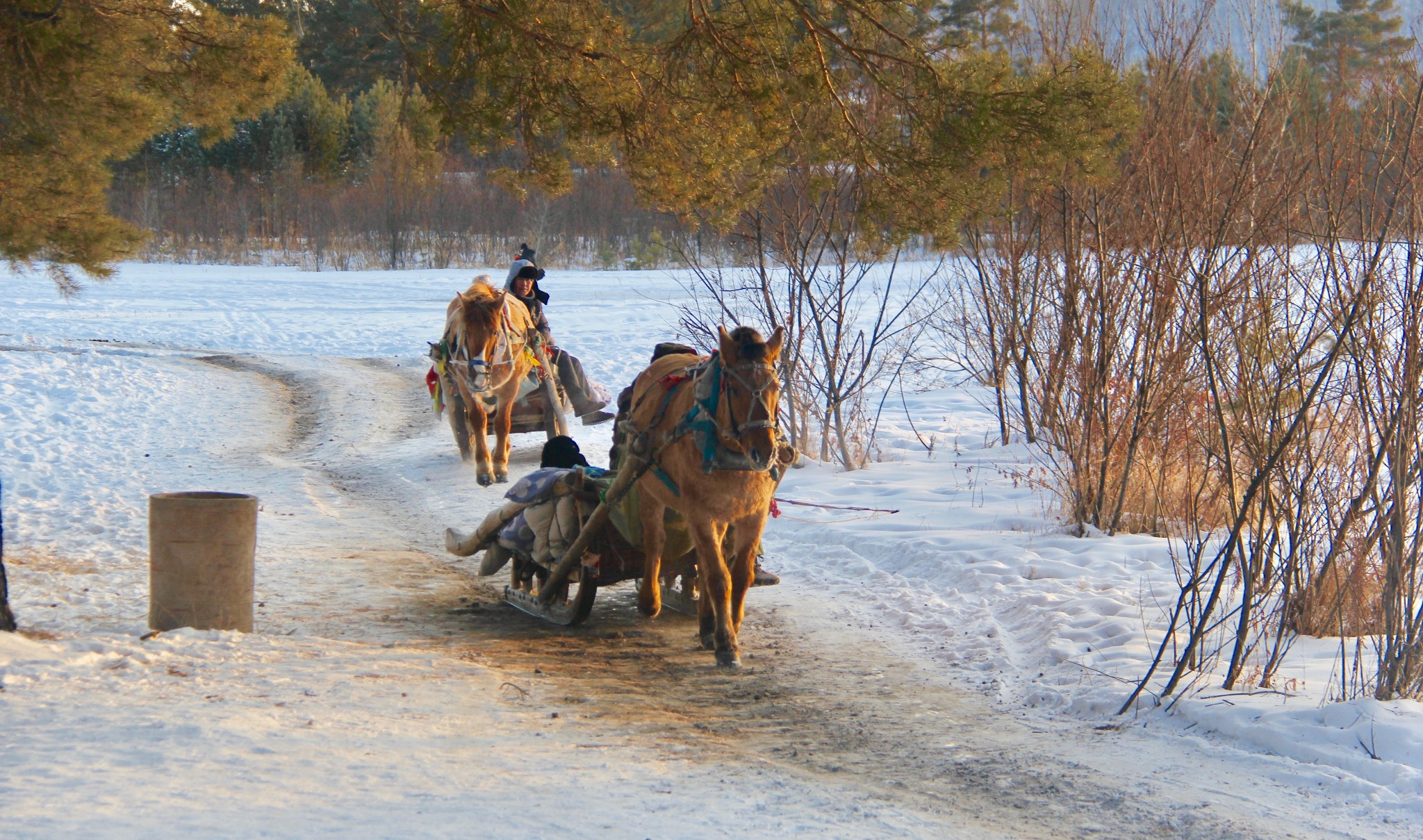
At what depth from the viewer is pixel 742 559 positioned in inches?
248

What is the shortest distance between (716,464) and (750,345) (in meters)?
0.59

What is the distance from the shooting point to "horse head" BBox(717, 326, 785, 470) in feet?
18.4

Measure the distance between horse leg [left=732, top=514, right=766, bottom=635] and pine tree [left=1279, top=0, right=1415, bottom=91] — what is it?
3554 millimetres

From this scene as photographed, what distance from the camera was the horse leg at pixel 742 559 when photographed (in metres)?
6.14

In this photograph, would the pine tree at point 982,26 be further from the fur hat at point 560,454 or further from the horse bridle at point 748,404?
the fur hat at point 560,454

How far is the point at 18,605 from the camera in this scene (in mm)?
6703

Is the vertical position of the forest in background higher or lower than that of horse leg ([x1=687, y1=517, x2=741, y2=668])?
higher

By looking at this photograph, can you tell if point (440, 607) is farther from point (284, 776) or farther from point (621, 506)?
point (284, 776)

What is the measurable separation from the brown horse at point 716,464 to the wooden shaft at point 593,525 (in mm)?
91

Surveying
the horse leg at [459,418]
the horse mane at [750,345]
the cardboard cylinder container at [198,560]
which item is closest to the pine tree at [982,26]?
the horse mane at [750,345]

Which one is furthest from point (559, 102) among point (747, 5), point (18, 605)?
point (18, 605)

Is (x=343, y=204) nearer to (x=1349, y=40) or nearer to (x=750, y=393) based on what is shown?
(x=1349, y=40)

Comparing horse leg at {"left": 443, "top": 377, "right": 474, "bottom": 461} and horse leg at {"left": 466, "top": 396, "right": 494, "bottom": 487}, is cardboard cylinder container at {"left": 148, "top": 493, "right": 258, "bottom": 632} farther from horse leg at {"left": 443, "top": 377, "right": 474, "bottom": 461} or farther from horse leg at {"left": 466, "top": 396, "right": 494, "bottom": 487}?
horse leg at {"left": 443, "top": 377, "right": 474, "bottom": 461}

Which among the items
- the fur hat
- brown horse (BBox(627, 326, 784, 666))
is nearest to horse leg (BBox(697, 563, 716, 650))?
brown horse (BBox(627, 326, 784, 666))
